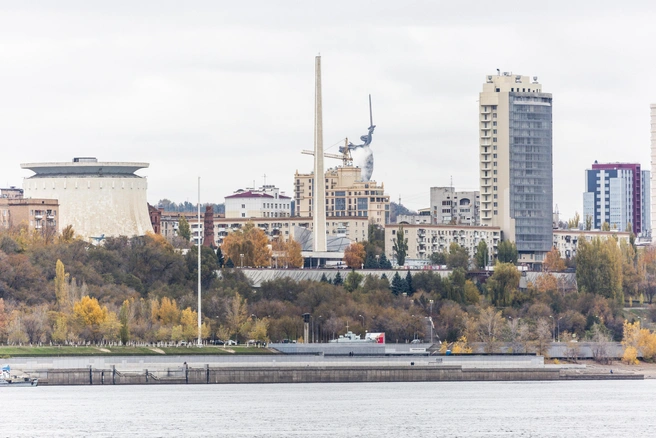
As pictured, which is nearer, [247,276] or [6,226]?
[247,276]

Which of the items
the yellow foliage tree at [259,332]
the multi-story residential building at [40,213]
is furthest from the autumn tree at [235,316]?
the multi-story residential building at [40,213]

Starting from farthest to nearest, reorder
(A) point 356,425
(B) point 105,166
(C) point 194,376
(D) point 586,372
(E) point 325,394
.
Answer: (B) point 105,166 < (D) point 586,372 < (C) point 194,376 < (E) point 325,394 < (A) point 356,425

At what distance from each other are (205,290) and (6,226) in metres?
47.9

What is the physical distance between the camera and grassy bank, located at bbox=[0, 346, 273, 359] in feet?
417

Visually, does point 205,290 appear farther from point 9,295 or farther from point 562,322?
point 562,322

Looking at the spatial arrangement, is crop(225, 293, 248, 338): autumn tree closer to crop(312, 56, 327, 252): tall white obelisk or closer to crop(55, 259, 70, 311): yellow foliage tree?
crop(55, 259, 70, 311): yellow foliage tree

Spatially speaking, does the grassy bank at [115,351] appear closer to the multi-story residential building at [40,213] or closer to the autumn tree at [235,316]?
the autumn tree at [235,316]

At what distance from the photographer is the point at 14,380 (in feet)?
392

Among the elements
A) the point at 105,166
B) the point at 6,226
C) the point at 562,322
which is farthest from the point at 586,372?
the point at 6,226

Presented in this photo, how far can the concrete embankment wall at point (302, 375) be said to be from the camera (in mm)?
122688

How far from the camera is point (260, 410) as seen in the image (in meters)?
102

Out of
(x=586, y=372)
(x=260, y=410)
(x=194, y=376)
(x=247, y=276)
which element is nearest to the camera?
(x=260, y=410)

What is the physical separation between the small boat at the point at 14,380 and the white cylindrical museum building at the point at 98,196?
2602 inches

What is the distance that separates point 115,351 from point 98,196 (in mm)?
60137
